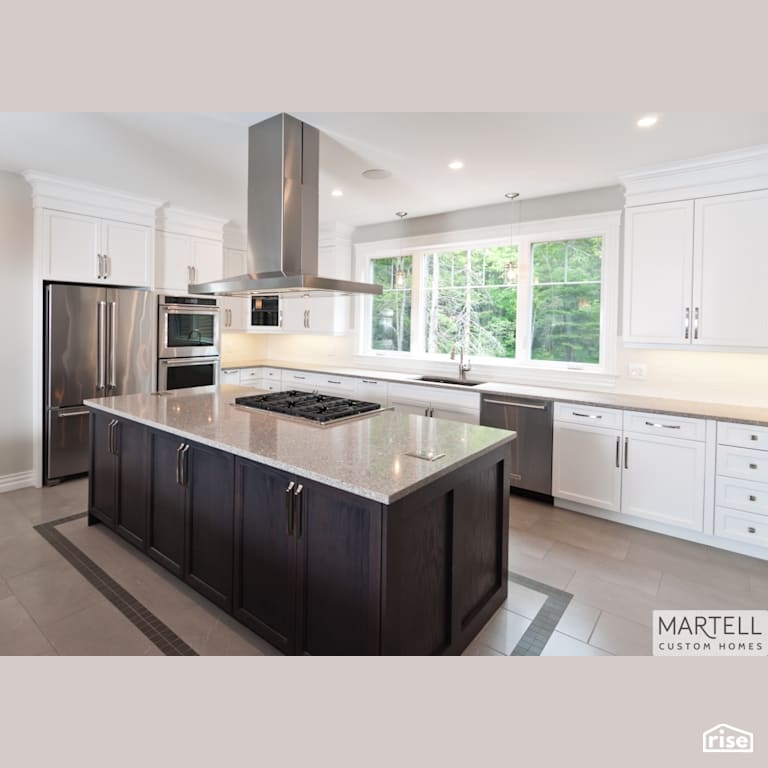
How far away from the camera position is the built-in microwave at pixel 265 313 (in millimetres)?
6086

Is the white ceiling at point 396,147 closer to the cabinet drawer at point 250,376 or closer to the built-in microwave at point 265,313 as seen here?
the built-in microwave at point 265,313

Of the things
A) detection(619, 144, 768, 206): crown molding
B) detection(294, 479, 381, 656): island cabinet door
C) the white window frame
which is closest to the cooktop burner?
detection(294, 479, 381, 656): island cabinet door

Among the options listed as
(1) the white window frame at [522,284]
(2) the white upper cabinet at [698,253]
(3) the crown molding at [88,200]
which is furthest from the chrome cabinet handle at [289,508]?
(3) the crown molding at [88,200]

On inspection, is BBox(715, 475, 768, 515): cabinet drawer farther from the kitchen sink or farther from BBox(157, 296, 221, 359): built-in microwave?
BBox(157, 296, 221, 359): built-in microwave

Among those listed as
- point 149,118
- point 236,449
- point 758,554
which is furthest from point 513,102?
point 758,554

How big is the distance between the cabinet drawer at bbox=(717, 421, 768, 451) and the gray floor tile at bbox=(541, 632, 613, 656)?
5.75ft

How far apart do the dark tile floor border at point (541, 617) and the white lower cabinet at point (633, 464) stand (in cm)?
120

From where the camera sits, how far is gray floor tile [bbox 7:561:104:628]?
2232 millimetres

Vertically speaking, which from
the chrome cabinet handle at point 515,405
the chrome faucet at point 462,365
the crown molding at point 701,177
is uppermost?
the crown molding at point 701,177

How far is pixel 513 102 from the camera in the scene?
2387mm

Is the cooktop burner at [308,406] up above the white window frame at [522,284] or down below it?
below

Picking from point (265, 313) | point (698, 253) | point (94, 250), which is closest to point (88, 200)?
point (94, 250)

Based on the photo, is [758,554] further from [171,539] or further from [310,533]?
[171,539]

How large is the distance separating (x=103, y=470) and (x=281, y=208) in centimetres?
210
